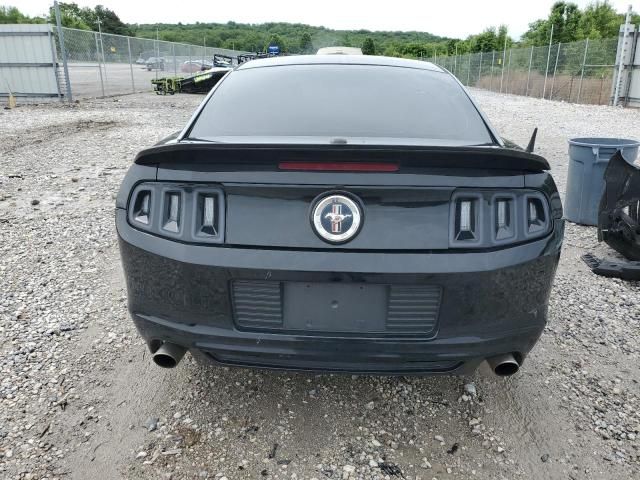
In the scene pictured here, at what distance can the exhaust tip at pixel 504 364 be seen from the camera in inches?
82.6

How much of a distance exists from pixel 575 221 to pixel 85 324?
4590 mm

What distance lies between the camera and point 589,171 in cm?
507

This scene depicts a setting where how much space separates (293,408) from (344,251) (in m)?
1.00

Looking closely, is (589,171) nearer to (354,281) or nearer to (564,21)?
(354,281)

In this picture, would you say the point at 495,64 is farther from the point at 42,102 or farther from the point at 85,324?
the point at 85,324

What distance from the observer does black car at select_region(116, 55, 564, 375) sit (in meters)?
1.91

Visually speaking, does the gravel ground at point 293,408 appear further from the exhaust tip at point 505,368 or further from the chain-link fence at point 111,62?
the chain-link fence at point 111,62

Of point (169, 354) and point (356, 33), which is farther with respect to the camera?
point (356, 33)

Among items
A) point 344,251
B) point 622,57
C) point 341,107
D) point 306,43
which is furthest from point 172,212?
point 306,43

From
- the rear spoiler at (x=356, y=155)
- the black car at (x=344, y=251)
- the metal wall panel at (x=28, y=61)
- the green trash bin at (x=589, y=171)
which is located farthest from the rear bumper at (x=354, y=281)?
the metal wall panel at (x=28, y=61)

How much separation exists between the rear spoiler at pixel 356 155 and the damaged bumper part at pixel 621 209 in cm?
263

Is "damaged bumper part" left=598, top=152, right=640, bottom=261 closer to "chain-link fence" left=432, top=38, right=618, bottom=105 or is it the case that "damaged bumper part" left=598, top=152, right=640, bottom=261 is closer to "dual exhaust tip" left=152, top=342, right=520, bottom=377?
"dual exhaust tip" left=152, top=342, right=520, bottom=377

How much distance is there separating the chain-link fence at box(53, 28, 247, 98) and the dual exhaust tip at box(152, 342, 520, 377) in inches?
766

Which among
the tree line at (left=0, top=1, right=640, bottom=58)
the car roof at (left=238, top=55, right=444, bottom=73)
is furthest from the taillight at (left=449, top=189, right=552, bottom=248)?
the tree line at (left=0, top=1, right=640, bottom=58)
